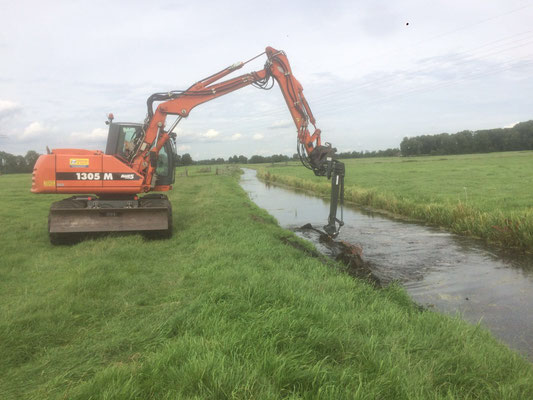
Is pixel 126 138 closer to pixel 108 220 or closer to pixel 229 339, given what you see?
pixel 108 220

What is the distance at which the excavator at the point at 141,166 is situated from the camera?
386 inches

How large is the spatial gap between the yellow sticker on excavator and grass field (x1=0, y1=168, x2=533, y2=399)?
3.42 meters

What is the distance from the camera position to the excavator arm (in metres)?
10.7

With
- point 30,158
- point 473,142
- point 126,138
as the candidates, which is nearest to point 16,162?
point 30,158

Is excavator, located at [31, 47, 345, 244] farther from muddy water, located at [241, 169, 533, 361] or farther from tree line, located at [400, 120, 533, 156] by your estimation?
tree line, located at [400, 120, 533, 156]

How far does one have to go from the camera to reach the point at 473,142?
331ft

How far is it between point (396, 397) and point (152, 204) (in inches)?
355

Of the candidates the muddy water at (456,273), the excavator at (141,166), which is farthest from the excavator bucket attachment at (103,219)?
the muddy water at (456,273)

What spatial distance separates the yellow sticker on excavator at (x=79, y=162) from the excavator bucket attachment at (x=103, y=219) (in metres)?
1.06

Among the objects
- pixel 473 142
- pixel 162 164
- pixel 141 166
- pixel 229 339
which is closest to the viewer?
pixel 229 339

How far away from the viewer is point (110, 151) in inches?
436

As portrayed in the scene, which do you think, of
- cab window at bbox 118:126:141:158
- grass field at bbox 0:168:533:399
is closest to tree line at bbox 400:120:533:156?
cab window at bbox 118:126:141:158

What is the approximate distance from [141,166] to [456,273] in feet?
29.2

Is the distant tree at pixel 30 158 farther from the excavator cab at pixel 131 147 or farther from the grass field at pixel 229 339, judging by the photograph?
the grass field at pixel 229 339
